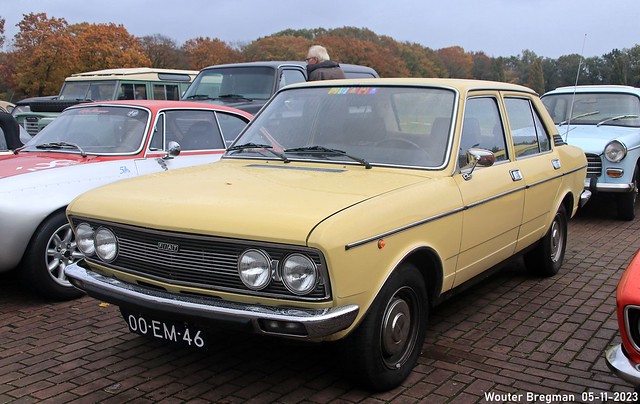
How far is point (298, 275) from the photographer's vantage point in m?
3.09

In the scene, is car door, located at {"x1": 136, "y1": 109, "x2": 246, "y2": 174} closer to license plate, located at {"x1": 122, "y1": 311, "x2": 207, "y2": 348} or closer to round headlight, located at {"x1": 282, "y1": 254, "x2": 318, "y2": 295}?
license plate, located at {"x1": 122, "y1": 311, "x2": 207, "y2": 348}

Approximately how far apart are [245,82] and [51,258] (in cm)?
612

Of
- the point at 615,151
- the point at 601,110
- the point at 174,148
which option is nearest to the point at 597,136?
the point at 615,151

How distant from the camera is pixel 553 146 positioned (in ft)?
19.0

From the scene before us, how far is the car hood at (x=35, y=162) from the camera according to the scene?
533cm

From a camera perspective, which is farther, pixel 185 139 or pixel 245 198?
pixel 185 139

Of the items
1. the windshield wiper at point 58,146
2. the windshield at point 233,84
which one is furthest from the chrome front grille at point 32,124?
the windshield wiper at point 58,146

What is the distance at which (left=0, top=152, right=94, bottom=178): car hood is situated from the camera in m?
5.33

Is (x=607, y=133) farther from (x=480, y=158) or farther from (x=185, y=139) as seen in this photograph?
(x=185, y=139)

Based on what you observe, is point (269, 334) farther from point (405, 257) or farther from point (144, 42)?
point (144, 42)

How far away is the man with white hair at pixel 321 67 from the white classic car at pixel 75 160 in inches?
60.2

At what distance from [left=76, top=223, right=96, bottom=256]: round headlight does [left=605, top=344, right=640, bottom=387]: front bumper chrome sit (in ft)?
9.55

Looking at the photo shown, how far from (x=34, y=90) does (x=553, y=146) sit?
85.2ft

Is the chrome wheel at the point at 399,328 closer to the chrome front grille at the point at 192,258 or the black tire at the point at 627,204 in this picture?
the chrome front grille at the point at 192,258
